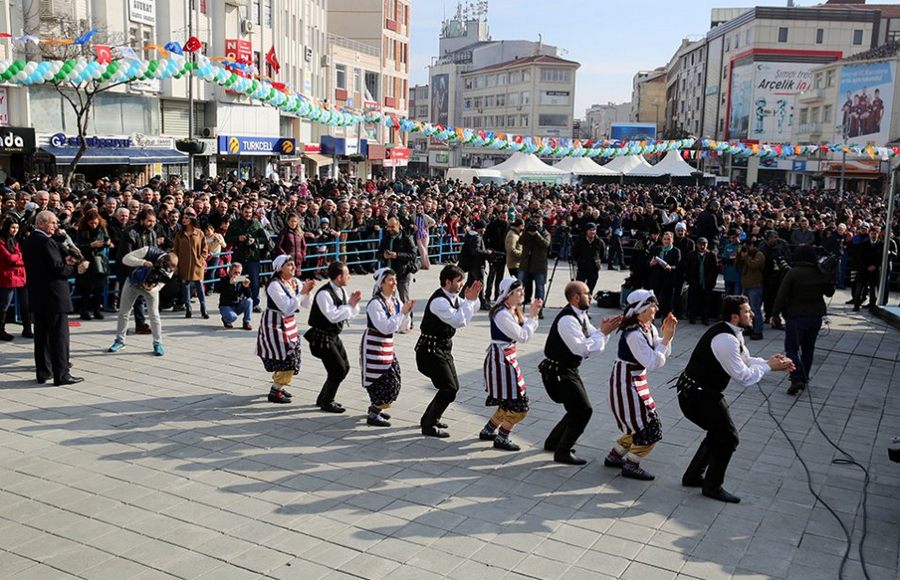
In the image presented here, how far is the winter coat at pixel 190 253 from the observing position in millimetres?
11891

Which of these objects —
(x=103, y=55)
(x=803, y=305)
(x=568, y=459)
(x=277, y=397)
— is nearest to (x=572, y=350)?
(x=568, y=459)

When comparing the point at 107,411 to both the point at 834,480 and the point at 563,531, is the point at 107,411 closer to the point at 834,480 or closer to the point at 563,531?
the point at 563,531

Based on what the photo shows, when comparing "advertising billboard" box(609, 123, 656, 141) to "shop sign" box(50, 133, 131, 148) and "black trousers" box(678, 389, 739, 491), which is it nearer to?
"shop sign" box(50, 133, 131, 148)

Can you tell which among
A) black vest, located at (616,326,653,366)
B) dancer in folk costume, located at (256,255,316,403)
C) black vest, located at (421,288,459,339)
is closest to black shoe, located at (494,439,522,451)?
black vest, located at (421,288,459,339)

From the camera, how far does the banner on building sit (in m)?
30.0

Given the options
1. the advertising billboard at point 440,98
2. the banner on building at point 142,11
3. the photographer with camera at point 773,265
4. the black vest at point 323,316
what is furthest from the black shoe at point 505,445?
the advertising billboard at point 440,98

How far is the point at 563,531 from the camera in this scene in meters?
5.68

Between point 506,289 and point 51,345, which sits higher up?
point 506,289

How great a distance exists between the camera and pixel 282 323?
8.14 metres

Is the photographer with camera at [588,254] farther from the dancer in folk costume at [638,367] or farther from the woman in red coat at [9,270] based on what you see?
the woman in red coat at [9,270]

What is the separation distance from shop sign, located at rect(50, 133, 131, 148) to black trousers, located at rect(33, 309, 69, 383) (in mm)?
19294

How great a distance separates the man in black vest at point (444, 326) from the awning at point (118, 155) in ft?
74.5

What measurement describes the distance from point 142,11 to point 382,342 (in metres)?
27.7

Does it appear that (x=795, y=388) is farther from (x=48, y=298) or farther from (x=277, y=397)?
(x=48, y=298)
